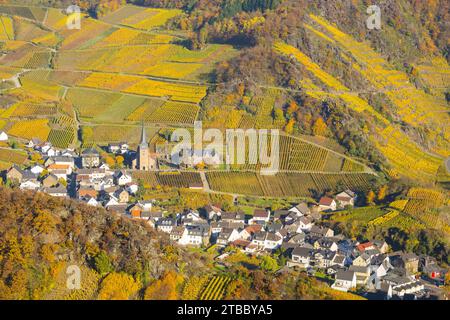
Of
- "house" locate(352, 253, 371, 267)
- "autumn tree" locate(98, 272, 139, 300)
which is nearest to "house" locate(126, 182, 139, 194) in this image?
"house" locate(352, 253, 371, 267)

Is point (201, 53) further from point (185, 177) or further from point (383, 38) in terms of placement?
point (185, 177)

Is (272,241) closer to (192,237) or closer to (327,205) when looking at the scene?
(192,237)

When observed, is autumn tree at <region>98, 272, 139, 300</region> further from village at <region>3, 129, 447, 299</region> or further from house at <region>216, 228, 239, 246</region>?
house at <region>216, 228, 239, 246</region>

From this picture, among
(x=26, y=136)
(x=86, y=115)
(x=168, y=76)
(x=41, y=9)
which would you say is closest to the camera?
(x=26, y=136)

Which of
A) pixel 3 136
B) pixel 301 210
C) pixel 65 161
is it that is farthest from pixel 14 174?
pixel 301 210

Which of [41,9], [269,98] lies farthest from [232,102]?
[41,9]

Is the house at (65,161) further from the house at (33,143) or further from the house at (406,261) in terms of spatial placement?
the house at (406,261)
